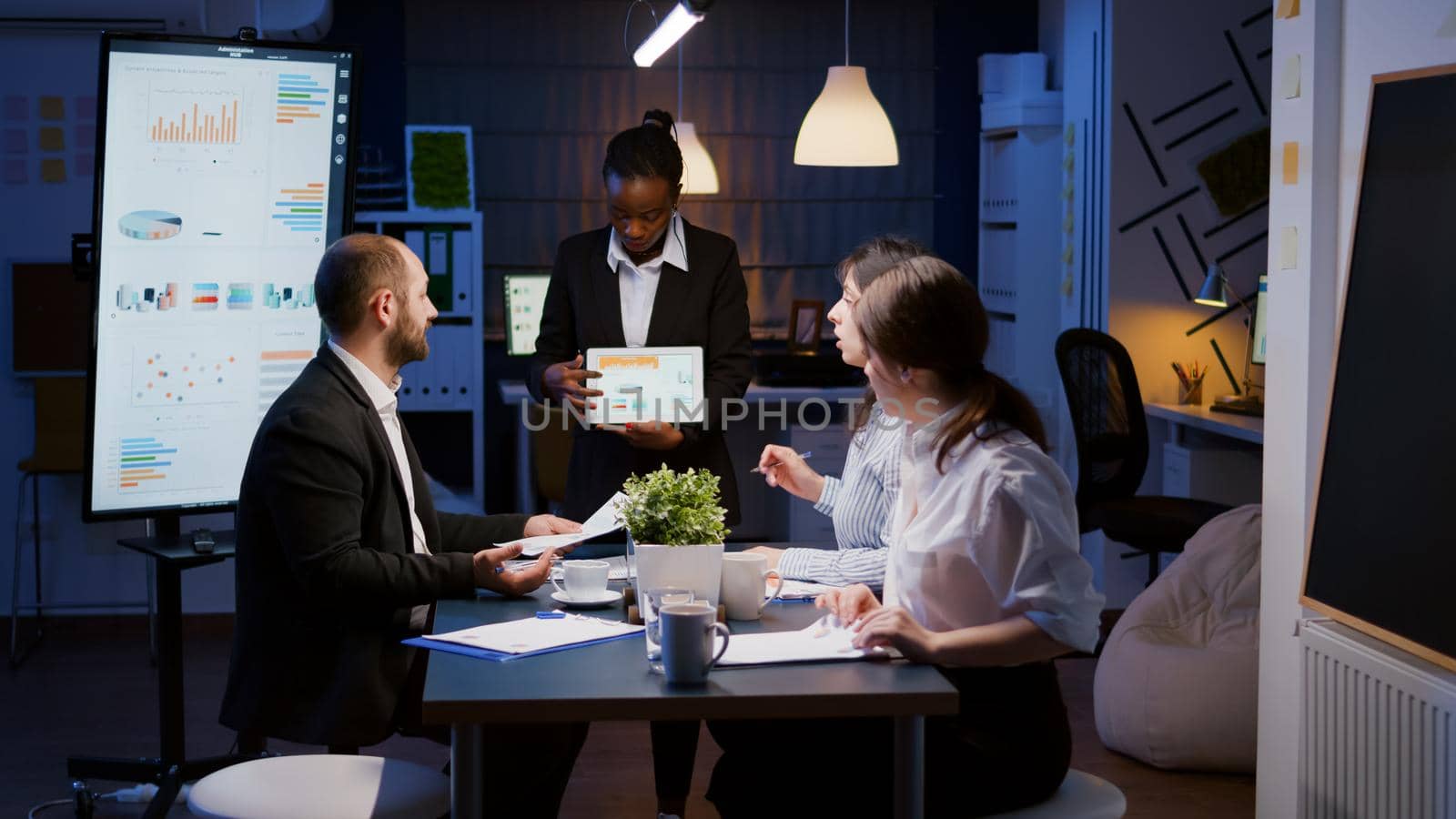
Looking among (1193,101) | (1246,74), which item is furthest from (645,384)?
(1246,74)

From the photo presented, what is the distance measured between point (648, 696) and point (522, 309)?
17.8 feet

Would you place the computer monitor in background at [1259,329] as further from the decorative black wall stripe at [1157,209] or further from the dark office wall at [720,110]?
the dark office wall at [720,110]

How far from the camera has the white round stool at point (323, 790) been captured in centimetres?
223

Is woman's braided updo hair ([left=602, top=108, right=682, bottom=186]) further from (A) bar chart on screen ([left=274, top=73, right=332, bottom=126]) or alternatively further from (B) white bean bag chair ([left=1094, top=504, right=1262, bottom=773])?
(B) white bean bag chair ([left=1094, top=504, right=1262, bottom=773])

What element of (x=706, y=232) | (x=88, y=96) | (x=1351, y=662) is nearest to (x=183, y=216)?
(x=706, y=232)

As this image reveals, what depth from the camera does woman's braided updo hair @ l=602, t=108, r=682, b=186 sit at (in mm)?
3355

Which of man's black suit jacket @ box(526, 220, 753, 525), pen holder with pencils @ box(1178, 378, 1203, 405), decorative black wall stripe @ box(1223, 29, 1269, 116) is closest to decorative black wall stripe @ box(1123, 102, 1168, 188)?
decorative black wall stripe @ box(1223, 29, 1269, 116)

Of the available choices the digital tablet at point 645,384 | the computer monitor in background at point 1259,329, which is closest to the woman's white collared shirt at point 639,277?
the digital tablet at point 645,384

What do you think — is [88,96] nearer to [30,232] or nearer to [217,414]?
[30,232]

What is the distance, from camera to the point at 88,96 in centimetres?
537

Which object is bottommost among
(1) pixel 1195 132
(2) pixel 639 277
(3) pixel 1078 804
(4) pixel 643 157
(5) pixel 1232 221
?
(3) pixel 1078 804

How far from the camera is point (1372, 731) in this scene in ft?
8.55

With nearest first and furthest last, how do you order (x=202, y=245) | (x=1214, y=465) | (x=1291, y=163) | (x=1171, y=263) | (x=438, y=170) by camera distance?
(x=1291, y=163) < (x=202, y=245) < (x=1214, y=465) < (x=1171, y=263) < (x=438, y=170)

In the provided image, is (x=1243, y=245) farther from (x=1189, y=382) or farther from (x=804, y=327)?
(x=804, y=327)
